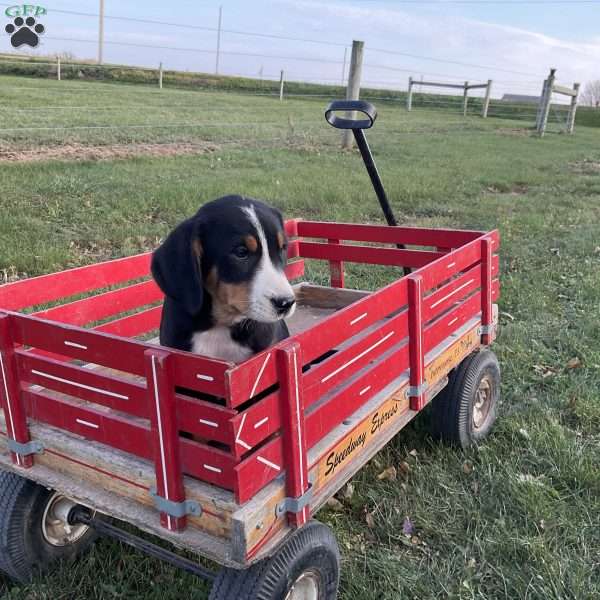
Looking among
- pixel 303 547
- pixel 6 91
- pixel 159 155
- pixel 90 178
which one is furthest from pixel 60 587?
pixel 6 91

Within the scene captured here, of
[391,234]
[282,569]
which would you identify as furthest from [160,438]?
[391,234]

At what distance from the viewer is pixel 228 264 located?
2.46 meters

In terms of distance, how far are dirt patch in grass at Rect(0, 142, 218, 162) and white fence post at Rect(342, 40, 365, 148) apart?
3123 mm

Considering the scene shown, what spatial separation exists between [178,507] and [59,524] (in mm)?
1016

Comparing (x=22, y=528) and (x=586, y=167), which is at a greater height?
(x=586, y=167)

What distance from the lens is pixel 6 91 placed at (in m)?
14.9

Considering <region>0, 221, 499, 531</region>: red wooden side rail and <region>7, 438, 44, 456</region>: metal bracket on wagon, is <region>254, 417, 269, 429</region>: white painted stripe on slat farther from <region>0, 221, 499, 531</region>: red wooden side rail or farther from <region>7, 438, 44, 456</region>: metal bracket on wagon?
<region>7, 438, 44, 456</region>: metal bracket on wagon

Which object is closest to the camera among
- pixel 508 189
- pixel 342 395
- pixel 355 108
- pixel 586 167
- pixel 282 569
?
pixel 282 569

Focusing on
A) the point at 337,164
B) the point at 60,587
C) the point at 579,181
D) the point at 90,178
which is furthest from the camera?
the point at 579,181

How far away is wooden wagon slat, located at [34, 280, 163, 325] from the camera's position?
302cm

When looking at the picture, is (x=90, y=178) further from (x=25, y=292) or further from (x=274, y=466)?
(x=274, y=466)

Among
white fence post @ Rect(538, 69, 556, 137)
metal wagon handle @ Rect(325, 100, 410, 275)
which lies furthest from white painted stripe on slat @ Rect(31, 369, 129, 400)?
white fence post @ Rect(538, 69, 556, 137)

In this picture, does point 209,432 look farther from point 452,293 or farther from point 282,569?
point 452,293

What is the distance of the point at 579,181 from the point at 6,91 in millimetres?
13365
